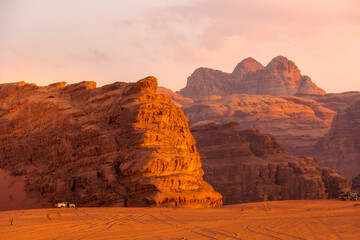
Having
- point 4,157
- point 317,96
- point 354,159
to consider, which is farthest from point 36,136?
point 317,96

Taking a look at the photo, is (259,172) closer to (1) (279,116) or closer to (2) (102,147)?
(2) (102,147)

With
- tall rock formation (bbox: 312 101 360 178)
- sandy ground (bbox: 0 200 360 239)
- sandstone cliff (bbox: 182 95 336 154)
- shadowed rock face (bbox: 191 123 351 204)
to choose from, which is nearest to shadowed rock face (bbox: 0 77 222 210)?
sandy ground (bbox: 0 200 360 239)

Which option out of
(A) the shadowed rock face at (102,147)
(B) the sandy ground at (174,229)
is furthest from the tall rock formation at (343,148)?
(B) the sandy ground at (174,229)

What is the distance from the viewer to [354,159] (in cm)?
10888

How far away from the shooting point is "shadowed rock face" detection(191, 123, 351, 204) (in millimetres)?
66500

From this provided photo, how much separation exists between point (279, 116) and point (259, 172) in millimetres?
69551

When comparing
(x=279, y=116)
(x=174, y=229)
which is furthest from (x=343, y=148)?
(x=174, y=229)

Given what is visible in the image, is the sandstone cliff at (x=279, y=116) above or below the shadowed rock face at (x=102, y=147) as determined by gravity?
above

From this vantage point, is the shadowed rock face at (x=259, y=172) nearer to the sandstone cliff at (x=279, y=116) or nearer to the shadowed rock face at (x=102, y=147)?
the shadowed rock face at (x=102, y=147)

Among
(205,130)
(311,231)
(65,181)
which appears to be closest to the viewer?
(311,231)

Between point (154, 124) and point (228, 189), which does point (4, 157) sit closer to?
point (154, 124)

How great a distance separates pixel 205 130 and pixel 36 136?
171 feet

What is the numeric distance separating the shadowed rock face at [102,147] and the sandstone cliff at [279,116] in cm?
9118

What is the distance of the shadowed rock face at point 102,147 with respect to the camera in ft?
91.3
